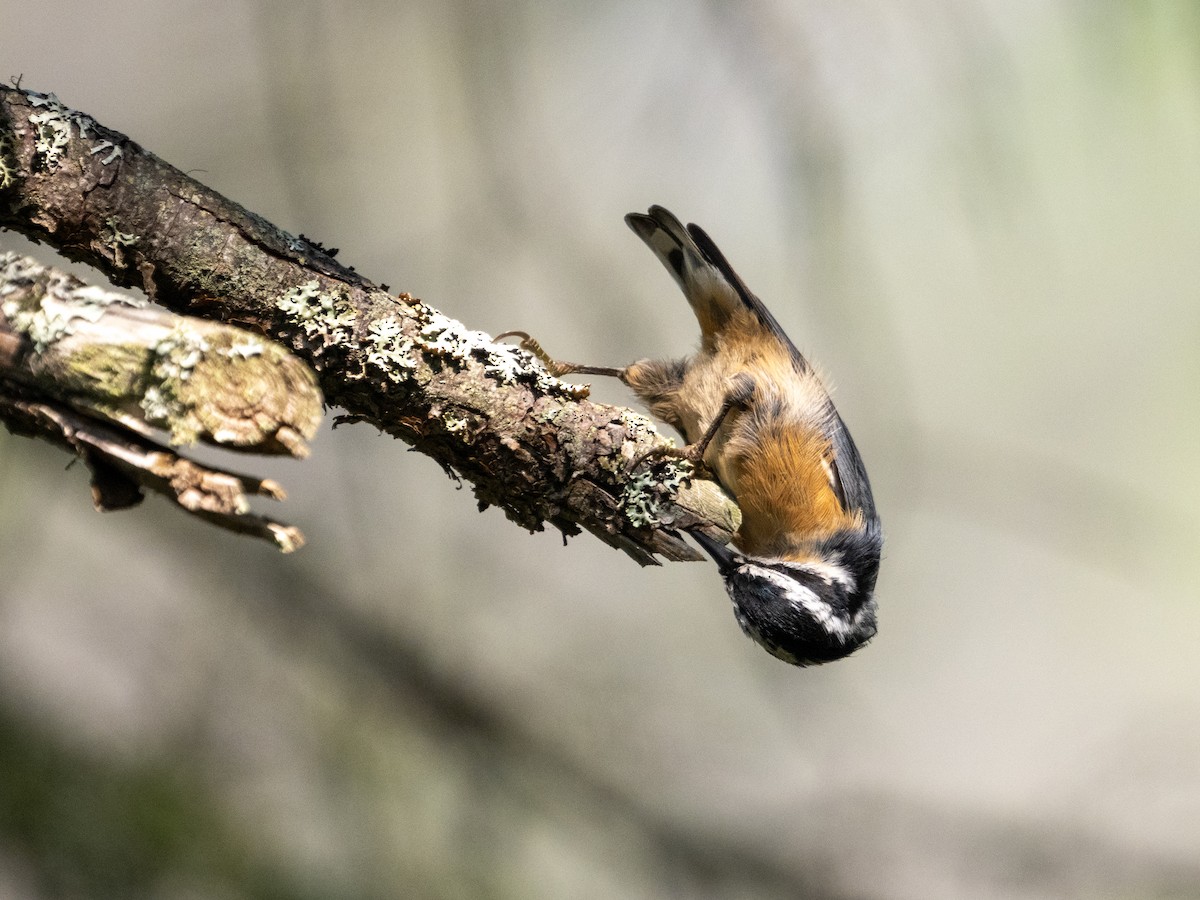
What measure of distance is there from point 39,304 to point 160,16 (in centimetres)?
348

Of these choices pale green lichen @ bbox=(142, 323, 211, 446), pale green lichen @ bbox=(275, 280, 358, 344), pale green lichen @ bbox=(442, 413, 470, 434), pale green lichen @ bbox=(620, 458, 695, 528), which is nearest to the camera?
pale green lichen @ bbox=(142, 323, 211, 446)

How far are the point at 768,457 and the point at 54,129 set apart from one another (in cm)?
216

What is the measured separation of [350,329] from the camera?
174 cm

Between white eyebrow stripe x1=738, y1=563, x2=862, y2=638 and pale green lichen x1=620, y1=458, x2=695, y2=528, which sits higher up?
white eyebrow stripe x1=738, y1=563, x2=862, y2=638

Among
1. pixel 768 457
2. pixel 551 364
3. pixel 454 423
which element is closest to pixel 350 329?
pixel 454 423

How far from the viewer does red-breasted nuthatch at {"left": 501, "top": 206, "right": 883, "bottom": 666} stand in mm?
2570

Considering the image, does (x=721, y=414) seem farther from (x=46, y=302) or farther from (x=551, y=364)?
(x=46, y=302)

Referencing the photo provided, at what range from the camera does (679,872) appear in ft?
13.9

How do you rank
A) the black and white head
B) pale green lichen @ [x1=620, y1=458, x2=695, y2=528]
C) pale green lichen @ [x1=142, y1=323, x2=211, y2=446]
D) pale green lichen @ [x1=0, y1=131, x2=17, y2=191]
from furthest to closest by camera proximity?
the black and white head < pale green lichen @ [x1=620, y1=458, x2=695, y2=528] < pale green lichen @ [x1=0, y1=131, x2=17, y2=191] < pale green lichen @ [x1=142, y1=323, x2=211, y2=446]

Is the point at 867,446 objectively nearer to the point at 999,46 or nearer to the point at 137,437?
the point at 999,46

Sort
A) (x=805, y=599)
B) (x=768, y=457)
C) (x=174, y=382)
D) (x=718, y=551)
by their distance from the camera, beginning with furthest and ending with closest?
(x=768, y=457) < (x=805, y=599) < (x=718, y=551) < (x=174, y=382)

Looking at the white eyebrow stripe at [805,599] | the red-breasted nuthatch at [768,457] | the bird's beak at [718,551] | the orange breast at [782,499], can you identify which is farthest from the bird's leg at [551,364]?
the white eyebrow stripe at [805,599]

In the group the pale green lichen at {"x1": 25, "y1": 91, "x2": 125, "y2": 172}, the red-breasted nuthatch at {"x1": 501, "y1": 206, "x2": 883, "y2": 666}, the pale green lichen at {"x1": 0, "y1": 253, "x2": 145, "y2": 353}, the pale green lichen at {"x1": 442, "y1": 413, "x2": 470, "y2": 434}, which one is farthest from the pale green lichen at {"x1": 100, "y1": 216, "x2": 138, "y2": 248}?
the red-breasted nuthatch at {"x1": 501, "y1": 206, "x2": 883, "y2": 666}

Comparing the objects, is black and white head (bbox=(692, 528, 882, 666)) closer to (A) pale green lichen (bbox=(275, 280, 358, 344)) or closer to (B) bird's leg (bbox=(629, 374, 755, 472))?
(B) bird's leg (bbox=(629, 374, 755, 472))
